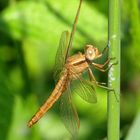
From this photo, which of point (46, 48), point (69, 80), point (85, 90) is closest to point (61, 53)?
point (69, 80)

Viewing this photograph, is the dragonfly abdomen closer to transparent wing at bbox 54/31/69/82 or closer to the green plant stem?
transparent wing at bbox 54/31/69/82

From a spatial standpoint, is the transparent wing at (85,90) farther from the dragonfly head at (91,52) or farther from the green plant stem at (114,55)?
the green plant stem at (114,55)

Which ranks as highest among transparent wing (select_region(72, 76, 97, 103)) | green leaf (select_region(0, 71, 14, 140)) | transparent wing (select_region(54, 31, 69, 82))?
transparent wing (select_region(54, 31, 69, 82))

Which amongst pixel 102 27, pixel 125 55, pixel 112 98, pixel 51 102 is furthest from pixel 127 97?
pixel 112 98

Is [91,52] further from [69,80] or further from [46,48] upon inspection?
[46,48]

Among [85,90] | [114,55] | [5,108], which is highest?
[114,55]

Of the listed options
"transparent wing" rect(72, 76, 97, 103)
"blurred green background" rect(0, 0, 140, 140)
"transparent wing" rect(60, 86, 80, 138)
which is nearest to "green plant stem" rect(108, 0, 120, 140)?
"blurred green background" rect(0, 0, 140, 140)

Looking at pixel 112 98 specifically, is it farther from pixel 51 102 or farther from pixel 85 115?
pixel 85 115
